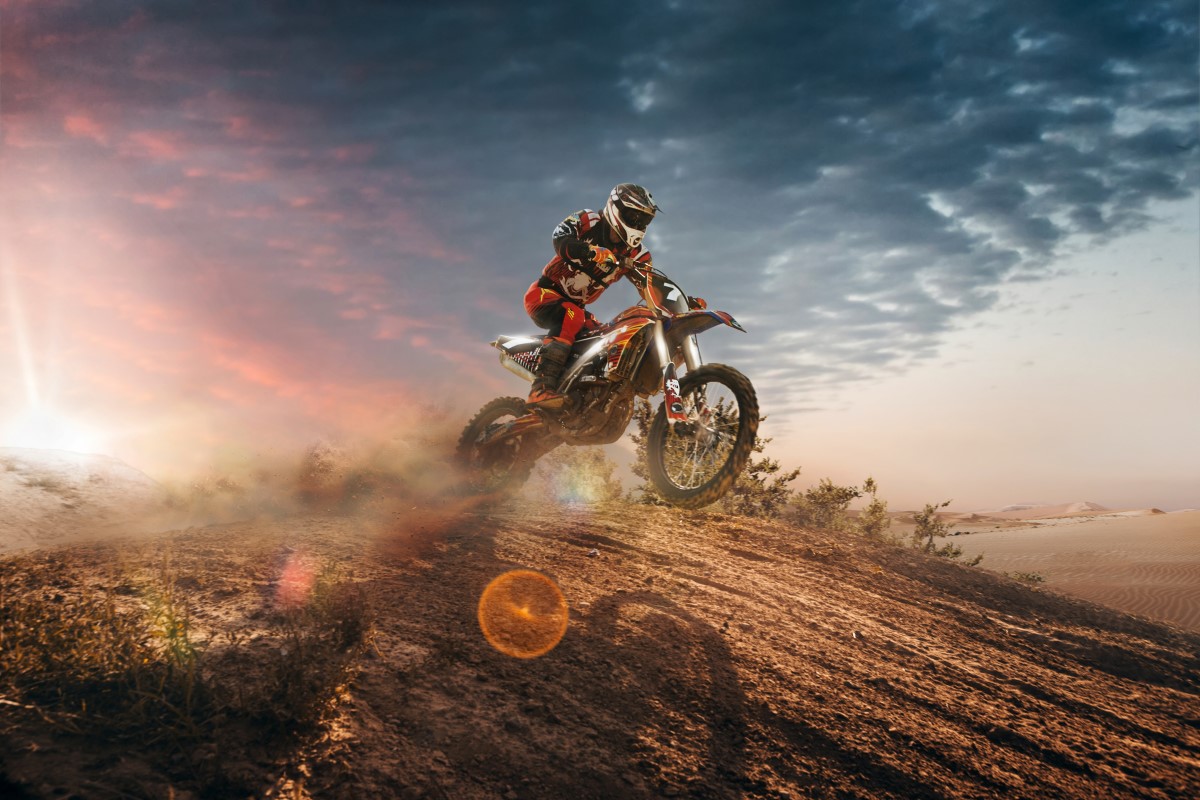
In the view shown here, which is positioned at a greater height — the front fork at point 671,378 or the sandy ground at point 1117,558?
the front fork at point 671,378

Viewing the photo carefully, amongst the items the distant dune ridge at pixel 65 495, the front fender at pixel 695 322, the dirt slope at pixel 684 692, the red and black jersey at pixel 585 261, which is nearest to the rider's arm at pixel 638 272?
the red and black jersey at pixel 585 261

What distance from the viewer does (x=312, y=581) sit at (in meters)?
4.66

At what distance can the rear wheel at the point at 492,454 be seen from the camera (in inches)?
418

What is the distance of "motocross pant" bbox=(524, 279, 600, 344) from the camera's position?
8562 mm

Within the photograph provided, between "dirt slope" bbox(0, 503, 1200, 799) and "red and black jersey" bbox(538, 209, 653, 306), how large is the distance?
3.41 meters

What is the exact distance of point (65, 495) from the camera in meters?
11.6

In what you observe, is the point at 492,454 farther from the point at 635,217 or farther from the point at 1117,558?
the point at 1117,558

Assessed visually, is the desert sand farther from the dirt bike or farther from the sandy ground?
the sandy ground

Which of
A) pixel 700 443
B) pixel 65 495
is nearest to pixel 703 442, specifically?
pixel 700 443

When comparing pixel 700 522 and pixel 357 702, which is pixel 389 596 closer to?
pixel 357 702

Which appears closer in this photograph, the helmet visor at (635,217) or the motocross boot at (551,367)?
the helmet visor at (635,217)

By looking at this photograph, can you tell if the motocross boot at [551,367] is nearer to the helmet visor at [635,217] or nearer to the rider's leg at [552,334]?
the rider's leg at [552,334]

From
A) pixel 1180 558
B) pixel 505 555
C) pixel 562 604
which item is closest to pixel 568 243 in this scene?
pixel 505 555

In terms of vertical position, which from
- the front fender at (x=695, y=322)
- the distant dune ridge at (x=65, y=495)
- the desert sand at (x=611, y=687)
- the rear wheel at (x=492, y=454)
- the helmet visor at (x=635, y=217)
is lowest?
the distant dune ridge at (x=65, y=495)
